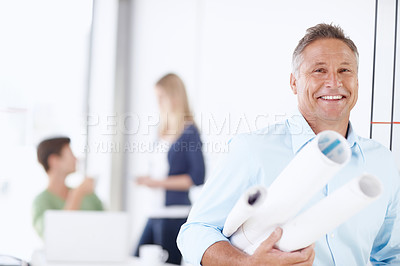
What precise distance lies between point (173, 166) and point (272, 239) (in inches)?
51.1

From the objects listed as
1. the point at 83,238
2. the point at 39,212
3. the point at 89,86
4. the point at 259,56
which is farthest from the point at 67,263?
the point at 89,86

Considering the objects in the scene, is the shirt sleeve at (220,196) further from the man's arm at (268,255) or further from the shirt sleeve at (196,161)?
the shirt sleeve at (196,161)

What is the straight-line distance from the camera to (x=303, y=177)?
1.05ft

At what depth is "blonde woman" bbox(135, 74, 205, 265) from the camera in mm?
1639

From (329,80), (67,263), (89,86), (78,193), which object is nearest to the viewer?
(329,80)

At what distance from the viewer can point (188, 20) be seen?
175cm

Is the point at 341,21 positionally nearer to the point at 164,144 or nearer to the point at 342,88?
the point at 342,88

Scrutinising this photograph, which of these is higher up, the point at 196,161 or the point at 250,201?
the point at 250,201

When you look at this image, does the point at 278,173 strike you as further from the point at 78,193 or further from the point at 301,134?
the point at 78,193

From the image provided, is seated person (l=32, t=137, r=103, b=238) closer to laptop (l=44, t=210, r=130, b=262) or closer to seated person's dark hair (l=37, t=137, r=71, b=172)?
seated person's dark hair (l=37, t=137, r=71, b=172)

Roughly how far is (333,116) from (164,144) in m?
1.29

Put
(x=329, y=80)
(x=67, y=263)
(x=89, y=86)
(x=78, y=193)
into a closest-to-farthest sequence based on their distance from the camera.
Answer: (x=329, y=80) < (x=67, y=263) < (x=78, y=193) < (x=89, y=86)

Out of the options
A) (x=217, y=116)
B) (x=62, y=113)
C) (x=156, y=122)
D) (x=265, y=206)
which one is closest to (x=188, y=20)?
(x=156, y=122)

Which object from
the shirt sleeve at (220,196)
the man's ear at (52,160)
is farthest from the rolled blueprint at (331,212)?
the man's ear at (52,160)
